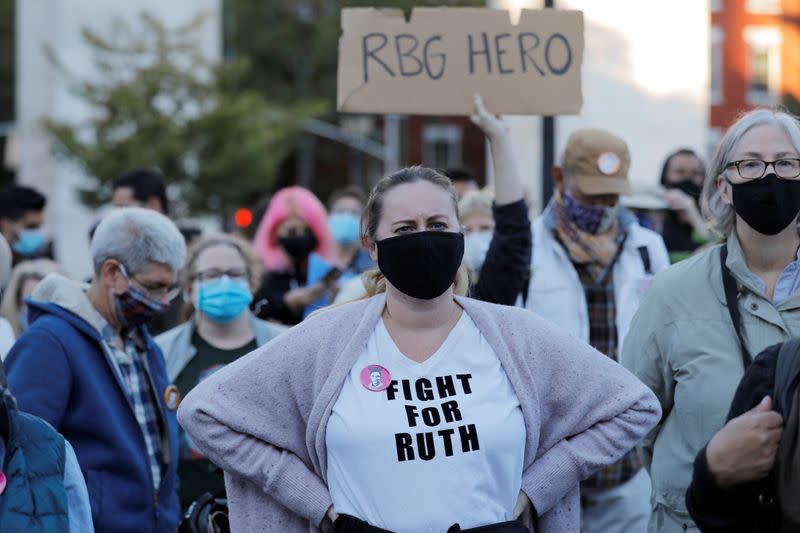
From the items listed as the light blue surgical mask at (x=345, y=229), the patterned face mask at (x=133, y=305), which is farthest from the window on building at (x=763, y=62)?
the patterned face mask at (x=133, y=305)

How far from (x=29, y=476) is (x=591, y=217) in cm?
322

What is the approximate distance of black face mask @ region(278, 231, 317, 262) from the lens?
830cm

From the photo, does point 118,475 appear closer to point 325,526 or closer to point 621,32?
point 325,526

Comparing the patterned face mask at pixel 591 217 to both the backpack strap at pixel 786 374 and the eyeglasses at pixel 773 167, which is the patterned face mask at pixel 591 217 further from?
the backpack strap at pixel 786 374

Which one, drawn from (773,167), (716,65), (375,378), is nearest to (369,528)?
(375,378)

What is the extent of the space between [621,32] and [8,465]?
1314 centimetres

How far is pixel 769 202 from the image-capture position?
3.94 m

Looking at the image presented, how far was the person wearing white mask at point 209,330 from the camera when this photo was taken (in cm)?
564

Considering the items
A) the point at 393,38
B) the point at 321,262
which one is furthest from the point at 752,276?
the point at 321,262

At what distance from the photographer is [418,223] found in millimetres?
3707

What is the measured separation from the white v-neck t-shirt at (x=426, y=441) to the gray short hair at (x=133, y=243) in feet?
5.49

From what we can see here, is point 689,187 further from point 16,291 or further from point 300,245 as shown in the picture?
point 16,291

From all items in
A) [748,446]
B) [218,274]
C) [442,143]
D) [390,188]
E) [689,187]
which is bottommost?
[748,446]

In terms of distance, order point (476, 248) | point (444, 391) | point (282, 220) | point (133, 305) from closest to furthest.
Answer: point (444, 391) → point (133, 305) → point (476, 248) → point (282, 220)
